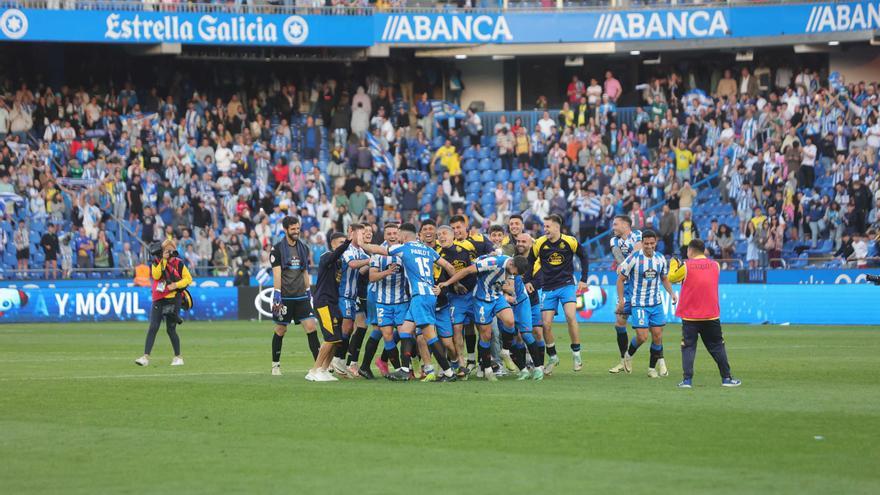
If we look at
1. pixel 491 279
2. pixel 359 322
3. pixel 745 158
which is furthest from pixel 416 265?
pixel 745 158

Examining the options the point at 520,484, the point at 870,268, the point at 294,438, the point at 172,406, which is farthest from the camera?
the point at 870,268

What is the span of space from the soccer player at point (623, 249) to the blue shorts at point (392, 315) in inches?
128

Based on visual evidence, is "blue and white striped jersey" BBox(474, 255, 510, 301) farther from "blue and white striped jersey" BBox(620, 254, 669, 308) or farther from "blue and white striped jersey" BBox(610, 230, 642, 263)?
"blue and white striped jersey" BBox(610, 230, 642, 263)

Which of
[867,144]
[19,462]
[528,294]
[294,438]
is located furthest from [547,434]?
[867,144]

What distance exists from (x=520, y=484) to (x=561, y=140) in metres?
33.4

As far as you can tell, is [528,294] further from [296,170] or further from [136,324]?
[296,170]

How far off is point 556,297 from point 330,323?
11.8 feet

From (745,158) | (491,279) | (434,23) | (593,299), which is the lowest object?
(593,299)

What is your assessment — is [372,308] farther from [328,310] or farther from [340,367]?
[340,367]

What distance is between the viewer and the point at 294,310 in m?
19.3

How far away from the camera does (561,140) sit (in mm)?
42969

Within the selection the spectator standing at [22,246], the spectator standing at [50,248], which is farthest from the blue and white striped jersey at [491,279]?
the spectator standing at [22,246]

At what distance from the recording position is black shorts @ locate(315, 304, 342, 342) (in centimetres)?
1823

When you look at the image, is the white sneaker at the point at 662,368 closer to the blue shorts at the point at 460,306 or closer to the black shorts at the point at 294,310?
the blue shorts at the point at 460,306
